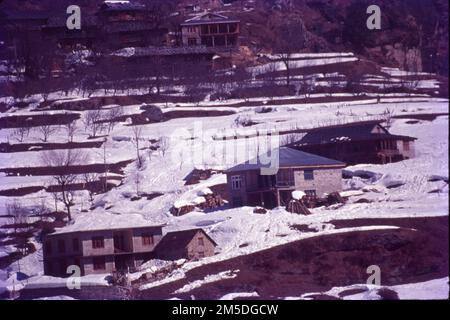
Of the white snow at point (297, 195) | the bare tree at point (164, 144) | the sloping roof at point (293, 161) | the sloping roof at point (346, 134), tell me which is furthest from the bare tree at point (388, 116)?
the bare tree at point (164, 144)

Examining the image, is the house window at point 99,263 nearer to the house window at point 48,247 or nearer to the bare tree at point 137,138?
the house window at point 48,247

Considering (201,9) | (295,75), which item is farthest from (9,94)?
(295,75)

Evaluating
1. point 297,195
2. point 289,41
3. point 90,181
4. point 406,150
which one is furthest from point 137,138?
point 406,150

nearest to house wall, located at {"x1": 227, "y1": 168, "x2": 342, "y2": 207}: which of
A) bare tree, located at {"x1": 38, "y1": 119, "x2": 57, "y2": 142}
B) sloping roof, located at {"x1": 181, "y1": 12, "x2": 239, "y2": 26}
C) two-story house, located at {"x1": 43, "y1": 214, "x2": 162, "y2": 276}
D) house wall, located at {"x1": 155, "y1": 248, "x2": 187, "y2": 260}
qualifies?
house wall, located at {"x1": 155, "y1": 248, "x2": 187, "y2": 260}

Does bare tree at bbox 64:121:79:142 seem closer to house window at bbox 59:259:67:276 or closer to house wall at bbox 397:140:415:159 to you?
house window at bbox 59:259:67:276

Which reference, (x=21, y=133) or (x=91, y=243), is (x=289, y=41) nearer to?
(x=21, y=133)

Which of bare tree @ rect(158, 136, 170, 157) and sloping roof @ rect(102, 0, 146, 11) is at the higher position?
sloping roof @ rect(102, 0, 146, 11)

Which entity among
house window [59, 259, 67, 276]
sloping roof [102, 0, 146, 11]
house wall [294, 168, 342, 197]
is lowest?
house window [59, 259, 67, 276]

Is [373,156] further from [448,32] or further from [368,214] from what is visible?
[448,32]
